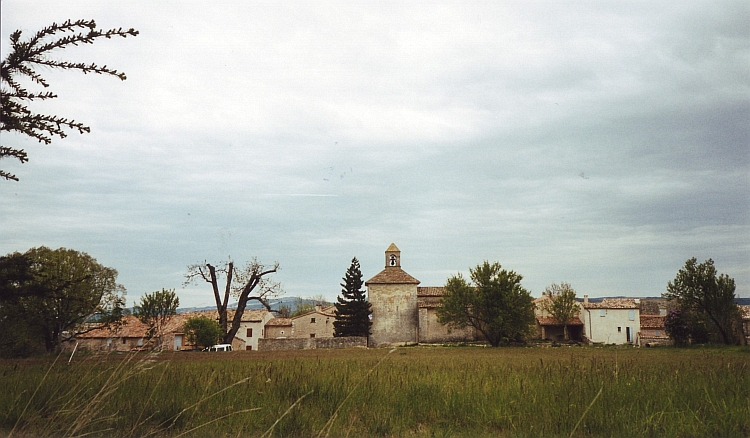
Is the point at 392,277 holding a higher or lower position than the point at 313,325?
higher

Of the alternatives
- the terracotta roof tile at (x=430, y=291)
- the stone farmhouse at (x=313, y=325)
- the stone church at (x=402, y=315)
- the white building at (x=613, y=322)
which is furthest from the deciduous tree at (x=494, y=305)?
the stone farmhouse at (x=313, y=325)

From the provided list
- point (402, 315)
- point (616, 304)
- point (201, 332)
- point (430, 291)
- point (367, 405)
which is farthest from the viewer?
point (616, 304)

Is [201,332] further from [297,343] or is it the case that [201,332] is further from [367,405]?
[367,405]

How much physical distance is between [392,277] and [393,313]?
176 inches

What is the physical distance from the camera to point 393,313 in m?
61.5

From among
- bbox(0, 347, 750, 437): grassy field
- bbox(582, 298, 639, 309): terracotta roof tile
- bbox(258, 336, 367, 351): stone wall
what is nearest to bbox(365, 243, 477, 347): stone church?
bbox(258, 336, 367, 351): stone wall

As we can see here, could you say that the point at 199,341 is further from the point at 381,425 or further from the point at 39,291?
the point at 381,425

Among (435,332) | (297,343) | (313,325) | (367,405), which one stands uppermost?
(367,405)

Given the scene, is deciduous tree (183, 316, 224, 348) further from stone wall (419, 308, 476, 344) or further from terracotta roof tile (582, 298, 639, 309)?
terracotta roof tile (582, 298, 639, 309)

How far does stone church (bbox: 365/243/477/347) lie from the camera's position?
196 feet

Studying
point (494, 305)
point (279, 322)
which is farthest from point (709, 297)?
point (279, 322)

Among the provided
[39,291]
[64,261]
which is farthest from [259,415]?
[64,261]

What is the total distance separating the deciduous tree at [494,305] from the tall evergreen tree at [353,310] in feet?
38.6

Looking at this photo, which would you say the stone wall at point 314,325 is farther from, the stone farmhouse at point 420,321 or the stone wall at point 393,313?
the stone wall at point 393,313
